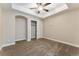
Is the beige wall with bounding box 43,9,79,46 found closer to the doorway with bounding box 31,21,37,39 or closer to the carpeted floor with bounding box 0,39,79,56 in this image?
the carpeted floor with bounding box 0,39,79,56

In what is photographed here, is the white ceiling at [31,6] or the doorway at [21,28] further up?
the white ceiling at [31,6]

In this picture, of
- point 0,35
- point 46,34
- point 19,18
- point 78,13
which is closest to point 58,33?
point 46,34

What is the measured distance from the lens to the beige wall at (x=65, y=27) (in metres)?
4.40

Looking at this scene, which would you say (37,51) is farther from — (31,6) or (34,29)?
(34,29)

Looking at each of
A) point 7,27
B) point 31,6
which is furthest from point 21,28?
point 31,6

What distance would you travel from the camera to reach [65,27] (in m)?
5.13

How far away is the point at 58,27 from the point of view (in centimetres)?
580

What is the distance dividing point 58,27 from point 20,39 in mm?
3049

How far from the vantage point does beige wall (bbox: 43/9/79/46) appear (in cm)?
440

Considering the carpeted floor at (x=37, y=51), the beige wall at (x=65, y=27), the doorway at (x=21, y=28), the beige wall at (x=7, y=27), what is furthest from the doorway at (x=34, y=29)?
the carpeted floor at (x=37, y=51)

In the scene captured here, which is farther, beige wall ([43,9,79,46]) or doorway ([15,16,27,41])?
doorway ([15,16,27,41])

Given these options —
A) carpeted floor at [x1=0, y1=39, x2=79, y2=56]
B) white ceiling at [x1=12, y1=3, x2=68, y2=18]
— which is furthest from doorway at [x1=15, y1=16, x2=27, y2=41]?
carpeted floor at [x1=0, y1=39, x2=79, y2=56]

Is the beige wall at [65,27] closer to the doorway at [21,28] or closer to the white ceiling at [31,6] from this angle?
the white ceiling at [31,6]

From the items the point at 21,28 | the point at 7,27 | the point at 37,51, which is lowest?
the point at 37,51
